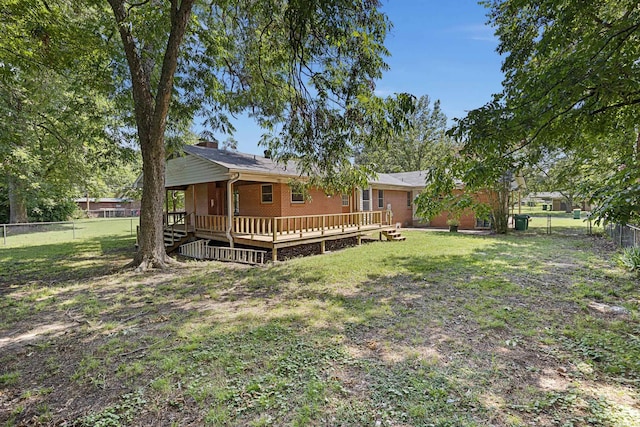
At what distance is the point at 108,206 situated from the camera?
58.0m

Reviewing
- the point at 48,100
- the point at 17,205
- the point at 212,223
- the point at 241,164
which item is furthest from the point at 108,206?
the point at 241,164

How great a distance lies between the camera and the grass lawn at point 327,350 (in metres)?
2.78

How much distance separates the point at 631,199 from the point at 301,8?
4.68m

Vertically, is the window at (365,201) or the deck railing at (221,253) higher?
the window at (365,201)

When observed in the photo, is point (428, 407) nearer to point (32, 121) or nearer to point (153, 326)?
point (153, 326)

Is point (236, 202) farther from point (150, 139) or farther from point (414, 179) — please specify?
point (414, 179)

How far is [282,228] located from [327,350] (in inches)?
303

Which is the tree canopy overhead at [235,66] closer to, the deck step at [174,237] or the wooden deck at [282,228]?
the wooden deck at [282,228]

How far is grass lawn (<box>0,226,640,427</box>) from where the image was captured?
2777mm

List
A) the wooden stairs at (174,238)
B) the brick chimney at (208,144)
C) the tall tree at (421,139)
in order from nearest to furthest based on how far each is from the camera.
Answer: the wooden stairs at (174,238)
the brick chimney at (208,144)
the tall tree at (421,139)

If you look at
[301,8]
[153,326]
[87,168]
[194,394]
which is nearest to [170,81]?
[301,8]

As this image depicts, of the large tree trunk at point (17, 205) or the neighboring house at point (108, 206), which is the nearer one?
the large tree trunk at point (17, 205)

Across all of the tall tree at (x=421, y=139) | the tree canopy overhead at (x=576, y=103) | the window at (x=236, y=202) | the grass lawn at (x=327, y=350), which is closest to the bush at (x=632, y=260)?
the grass lawn at (x=327, y=350)

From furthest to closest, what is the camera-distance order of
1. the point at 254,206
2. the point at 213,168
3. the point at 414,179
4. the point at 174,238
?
the point at 414,179
the point at 254,206
the point at 174,238
the point at 213,168
